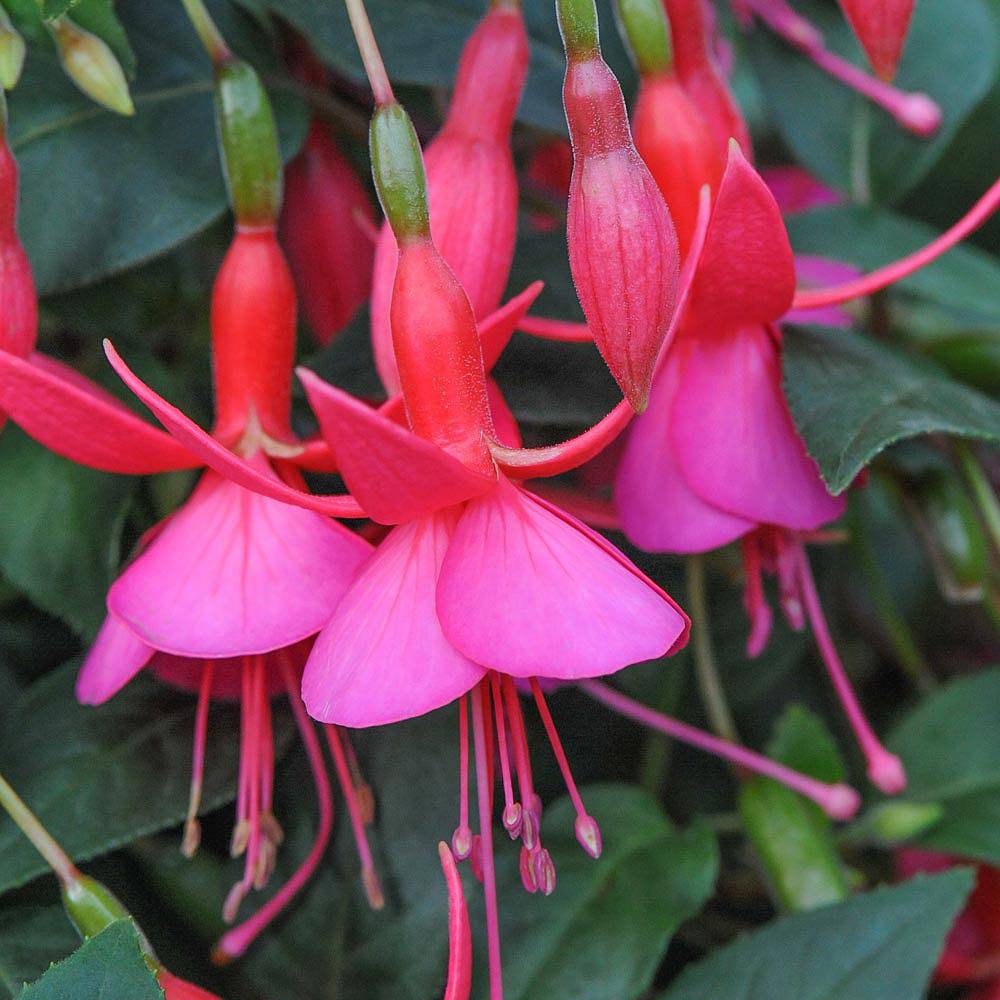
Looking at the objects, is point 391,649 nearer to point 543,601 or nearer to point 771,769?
point 543,601

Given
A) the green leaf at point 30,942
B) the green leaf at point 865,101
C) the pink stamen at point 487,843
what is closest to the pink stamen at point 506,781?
the pink stamen at point 487,843

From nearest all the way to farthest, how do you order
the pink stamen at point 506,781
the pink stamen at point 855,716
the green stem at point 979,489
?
the pink stamen at point 506,781 → the pink stamen at point 855,716 → the green stem at point 979,489

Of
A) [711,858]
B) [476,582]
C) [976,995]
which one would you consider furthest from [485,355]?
[976,995]

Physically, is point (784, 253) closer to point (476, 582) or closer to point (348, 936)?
point (476, 582)

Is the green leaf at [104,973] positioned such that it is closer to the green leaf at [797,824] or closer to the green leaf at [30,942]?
the green leaf at [30,942]

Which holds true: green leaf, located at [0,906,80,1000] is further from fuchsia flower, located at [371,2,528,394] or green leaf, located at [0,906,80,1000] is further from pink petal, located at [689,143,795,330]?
pink petal, located at [689,143,795,330]

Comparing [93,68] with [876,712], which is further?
[876,712]
